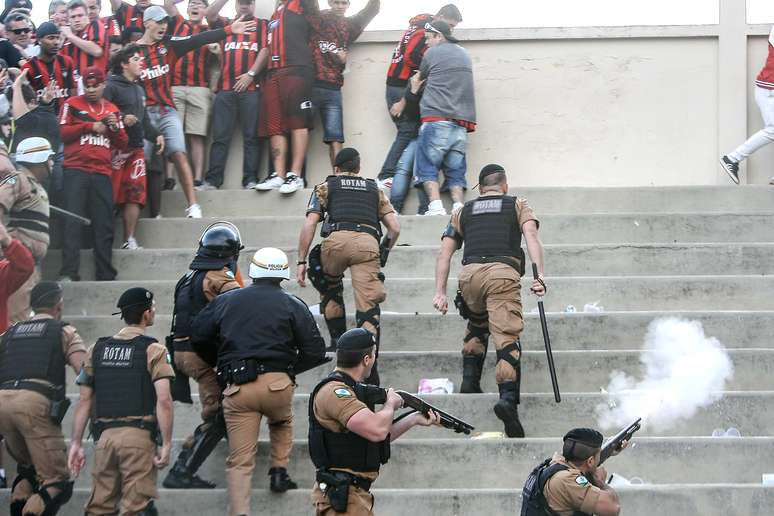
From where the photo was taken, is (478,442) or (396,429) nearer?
(396,429)

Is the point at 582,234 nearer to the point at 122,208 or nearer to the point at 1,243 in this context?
the point at 122,208

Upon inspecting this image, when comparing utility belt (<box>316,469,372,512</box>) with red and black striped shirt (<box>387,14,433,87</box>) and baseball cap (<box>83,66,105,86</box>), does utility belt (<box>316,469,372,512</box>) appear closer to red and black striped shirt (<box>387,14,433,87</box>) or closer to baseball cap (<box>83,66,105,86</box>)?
baseball cap (<box>83,66,105,86</box>)

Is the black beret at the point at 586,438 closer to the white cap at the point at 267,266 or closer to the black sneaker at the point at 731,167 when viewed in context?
the white cap at the point at 267,266

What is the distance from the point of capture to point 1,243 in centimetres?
972

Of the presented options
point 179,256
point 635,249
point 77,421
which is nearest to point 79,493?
point 77,421

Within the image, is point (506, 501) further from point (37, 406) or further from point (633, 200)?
point (633, 200)

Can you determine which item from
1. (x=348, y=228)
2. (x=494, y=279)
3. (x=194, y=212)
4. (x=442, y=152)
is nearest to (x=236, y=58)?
(x=194, y=212)

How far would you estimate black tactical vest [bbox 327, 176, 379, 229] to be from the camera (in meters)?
9.78

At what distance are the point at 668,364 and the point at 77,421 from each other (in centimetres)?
445

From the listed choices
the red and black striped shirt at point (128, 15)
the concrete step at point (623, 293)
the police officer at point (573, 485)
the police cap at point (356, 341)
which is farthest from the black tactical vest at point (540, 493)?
the red and black striped shirt at point (128, 15)

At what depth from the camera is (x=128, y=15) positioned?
13.7 metres

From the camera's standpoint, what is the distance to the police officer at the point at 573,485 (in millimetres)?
6746

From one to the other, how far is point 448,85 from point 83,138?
3.48m

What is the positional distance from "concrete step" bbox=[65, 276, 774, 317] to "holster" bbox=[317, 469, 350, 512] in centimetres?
411
